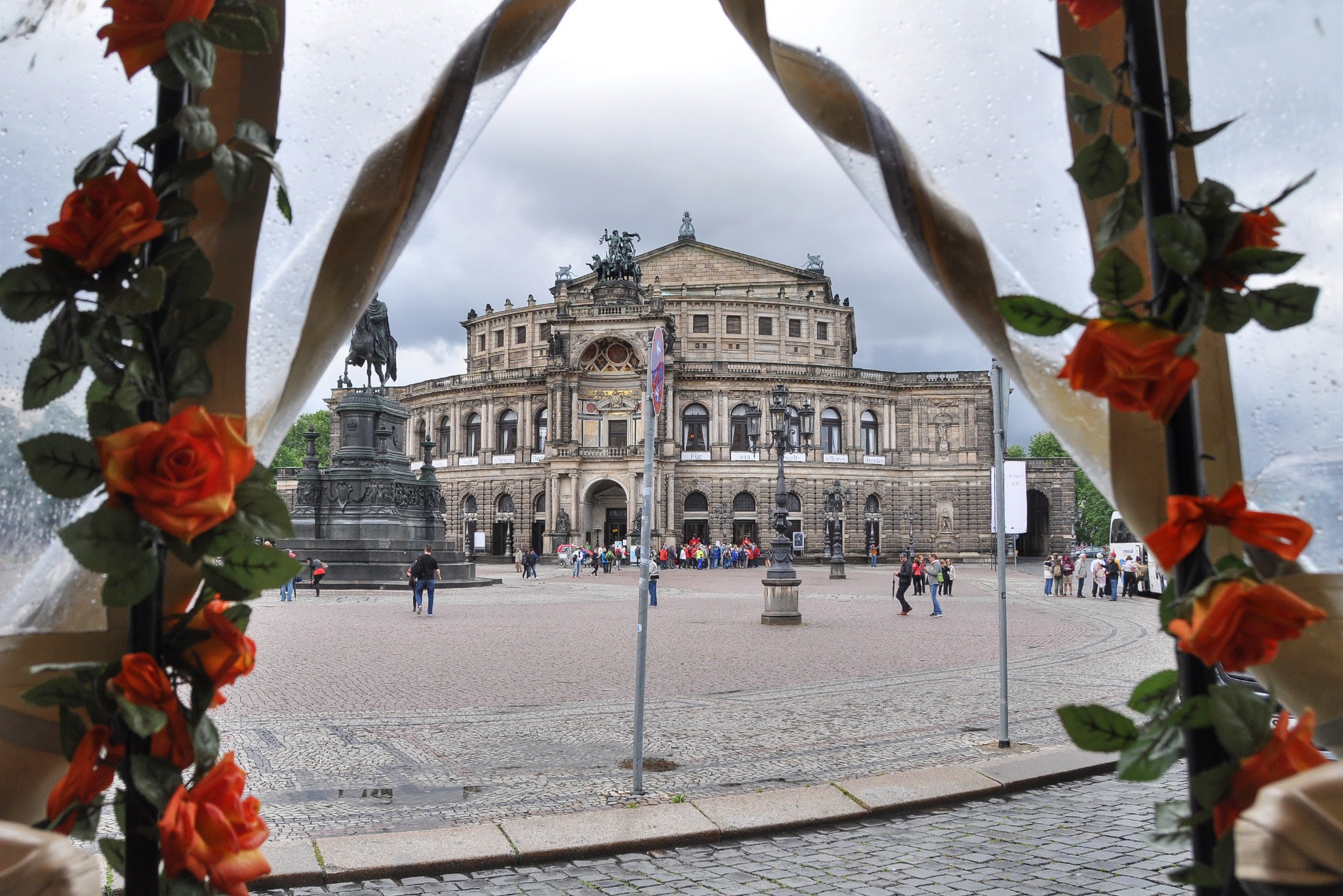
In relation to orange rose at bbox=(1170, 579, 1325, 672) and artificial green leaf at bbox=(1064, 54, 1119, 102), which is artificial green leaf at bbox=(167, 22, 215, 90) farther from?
orange rose at bbox=(1170, 579, 1325, 672)

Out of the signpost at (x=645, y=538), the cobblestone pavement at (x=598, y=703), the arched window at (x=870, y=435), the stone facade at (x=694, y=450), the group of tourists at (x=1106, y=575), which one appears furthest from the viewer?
the arched window at (x=870, y=435)

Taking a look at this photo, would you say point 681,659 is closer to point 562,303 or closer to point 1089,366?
point 1089,366

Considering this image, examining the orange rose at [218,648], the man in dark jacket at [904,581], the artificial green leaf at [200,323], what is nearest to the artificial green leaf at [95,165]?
the artificial green leaf at [200,323]

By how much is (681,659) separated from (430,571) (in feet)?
25.0

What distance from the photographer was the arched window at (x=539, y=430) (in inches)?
2322

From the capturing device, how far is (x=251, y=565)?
5.82 ft

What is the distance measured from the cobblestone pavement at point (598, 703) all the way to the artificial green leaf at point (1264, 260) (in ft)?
14.7

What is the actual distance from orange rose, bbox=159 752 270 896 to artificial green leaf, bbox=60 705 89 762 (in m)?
0.25

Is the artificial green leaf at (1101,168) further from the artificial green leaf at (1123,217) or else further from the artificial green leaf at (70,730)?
the artificial green leaf at (70,730)

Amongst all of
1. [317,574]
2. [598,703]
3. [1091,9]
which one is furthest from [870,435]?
[1091,9]

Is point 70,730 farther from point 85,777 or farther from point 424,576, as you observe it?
point 424,576

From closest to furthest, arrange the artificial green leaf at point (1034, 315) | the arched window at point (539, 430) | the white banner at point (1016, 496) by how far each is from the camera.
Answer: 1. the artificial green leaf at point (1034, 315)
2. the white banner at point (1016, 496)
3. the arched window at point (539, 430)

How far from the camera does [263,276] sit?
2309 mm

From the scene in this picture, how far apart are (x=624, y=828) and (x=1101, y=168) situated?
3915 millimetres
